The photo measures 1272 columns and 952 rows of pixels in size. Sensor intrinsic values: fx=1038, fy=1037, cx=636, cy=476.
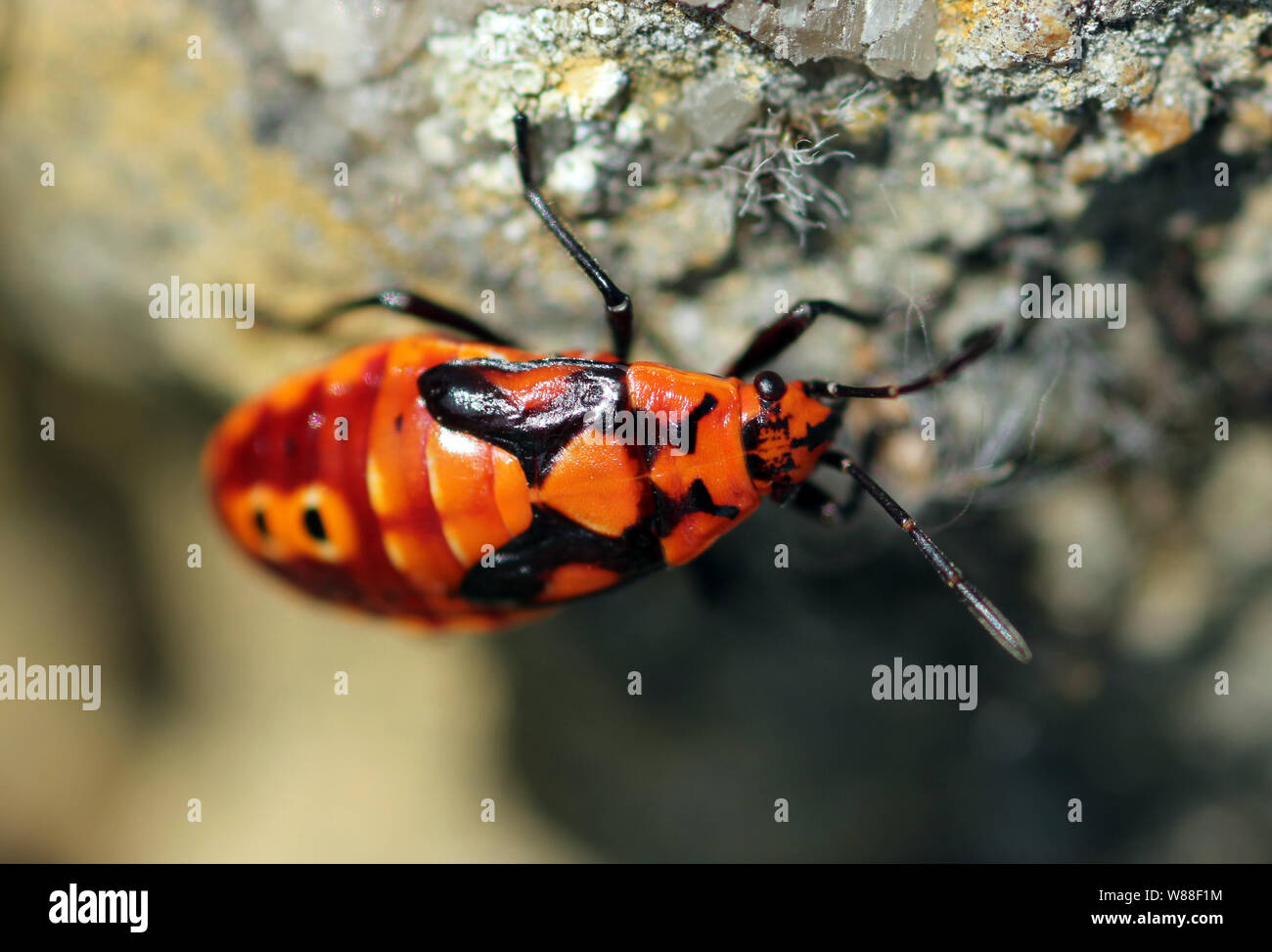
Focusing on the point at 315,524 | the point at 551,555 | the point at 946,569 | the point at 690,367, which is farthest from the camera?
the point at 690,367

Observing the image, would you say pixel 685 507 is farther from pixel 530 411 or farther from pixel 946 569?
pixel 946 569

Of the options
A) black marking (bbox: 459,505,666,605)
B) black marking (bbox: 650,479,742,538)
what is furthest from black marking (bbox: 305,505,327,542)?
black marking (bbox: 650,479,742,538)

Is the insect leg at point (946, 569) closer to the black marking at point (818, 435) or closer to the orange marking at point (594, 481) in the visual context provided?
the black marking at point (818, 435)

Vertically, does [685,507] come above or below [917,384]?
below

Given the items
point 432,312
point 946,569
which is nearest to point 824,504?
point 946,569

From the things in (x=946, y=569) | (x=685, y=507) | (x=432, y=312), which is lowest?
(x=946, y=569)

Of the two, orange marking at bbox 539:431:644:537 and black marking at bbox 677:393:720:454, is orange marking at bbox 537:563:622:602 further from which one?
black marking at bbox 677:393:720:454
